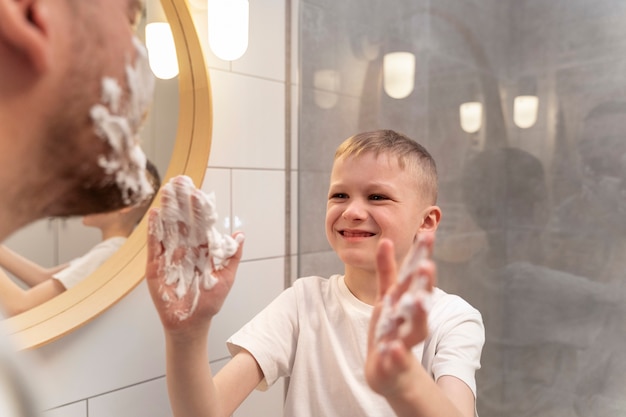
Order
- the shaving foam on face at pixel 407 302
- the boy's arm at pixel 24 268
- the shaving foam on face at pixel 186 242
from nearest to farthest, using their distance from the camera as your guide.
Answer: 1. the shaving foam on face at pixel 407 302
2. the shaving foam on face at pixel 186 242
3. the boy's arm at pixel 24 268

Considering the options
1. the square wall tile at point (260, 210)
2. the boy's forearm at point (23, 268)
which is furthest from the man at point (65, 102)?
the square wall tile at point (260, 210)

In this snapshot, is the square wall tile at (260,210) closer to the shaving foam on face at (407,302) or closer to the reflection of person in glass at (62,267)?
the reflection of person in glass at (62,267)

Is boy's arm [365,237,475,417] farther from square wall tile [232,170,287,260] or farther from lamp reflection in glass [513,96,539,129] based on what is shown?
lamp reflection in glass [513,96,539,129]

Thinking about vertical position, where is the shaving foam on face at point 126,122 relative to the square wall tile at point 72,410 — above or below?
above

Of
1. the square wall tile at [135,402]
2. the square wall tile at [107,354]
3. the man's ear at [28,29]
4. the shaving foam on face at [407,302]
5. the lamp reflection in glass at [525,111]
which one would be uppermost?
the lamp reflection in glass at [525,111]

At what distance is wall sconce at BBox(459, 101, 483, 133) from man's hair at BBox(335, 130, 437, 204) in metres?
0.44

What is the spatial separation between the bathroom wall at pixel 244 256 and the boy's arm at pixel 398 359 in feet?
1.69

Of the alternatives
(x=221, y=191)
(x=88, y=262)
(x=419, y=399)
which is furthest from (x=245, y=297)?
(x=419, y=399)

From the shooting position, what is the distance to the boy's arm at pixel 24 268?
683 millimetres

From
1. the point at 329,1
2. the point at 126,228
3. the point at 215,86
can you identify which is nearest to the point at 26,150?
the point at 126,228

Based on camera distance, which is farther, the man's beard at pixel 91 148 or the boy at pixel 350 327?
the boy at pixel 350 327

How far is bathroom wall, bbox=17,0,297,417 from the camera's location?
80cm

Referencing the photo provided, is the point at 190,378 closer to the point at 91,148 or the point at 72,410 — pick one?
the point at 72,410

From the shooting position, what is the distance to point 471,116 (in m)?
1.29
